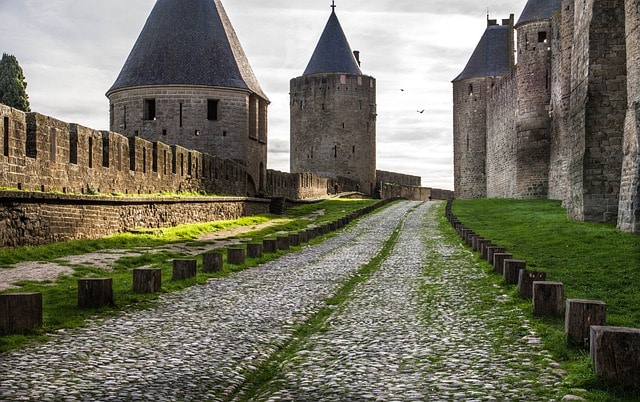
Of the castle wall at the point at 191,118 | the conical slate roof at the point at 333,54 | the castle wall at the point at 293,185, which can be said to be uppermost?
the conical slate roof at the point at 333,54

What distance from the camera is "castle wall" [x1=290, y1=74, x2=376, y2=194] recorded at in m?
61.3

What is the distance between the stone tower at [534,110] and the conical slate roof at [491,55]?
611 inches

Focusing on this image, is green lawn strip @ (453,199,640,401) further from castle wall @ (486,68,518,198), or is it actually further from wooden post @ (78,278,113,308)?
castle wall @ (486,68,518,198)

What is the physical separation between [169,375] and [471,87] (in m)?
52.3

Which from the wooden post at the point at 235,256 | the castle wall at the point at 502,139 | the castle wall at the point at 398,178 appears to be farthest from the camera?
the castle wall at the point at 398,178

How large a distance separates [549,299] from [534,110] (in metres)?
32.2

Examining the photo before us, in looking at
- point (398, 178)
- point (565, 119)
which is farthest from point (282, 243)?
point (398, 178)

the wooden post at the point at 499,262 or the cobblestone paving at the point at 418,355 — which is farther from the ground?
the wooden post at the point at 499,262

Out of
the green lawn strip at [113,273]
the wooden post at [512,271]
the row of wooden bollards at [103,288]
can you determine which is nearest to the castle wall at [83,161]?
the green lawn strip at [113,273]

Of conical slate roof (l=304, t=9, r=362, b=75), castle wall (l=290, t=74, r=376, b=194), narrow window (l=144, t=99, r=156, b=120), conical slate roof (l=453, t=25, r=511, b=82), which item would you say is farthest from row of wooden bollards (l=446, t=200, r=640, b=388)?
conical slate roof (l=304, t=9, r=362, b=75)

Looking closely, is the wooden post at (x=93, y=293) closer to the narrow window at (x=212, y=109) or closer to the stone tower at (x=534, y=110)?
the narrow window at (x=212, y=109)

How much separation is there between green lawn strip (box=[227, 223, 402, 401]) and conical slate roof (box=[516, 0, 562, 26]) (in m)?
31.7

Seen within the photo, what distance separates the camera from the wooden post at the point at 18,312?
669cm

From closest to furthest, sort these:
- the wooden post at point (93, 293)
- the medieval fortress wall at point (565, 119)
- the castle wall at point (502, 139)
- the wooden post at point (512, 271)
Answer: the wooden post at point (93, 293), the wooden post at point (512, 271), the medieval fortress wall at point (565, 119), the castle wall at point (502, 139)
